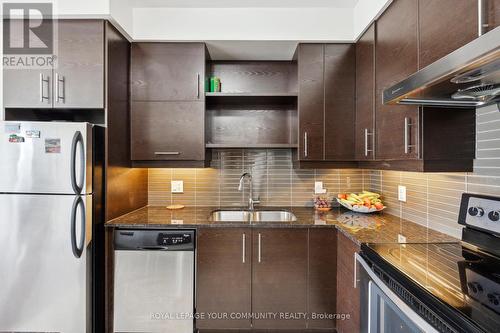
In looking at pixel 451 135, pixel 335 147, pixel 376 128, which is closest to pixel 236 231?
pixel 335 147

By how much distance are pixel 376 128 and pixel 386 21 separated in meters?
0.66

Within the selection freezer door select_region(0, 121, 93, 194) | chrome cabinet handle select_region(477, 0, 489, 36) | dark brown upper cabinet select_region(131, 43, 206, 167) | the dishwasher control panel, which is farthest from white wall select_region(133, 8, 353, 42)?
the dishwasher control panel

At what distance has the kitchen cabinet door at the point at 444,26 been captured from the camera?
3.58ft

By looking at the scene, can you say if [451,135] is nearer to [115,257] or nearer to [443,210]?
[443,210]

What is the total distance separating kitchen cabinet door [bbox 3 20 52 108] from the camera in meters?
1.92

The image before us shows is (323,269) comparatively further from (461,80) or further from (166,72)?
(166,72)

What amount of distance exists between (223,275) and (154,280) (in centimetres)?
46

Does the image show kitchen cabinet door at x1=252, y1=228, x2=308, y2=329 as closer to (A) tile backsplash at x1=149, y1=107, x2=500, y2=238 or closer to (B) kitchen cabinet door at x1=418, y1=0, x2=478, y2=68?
(A) tile backsplash at x1=149, y1=107, x2=500, y2=238

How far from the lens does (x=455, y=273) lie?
3.37 feet

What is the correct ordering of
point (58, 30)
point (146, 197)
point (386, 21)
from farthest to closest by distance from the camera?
1. point (146, 197)
2. point (58, 30)
3. point (386, 21)

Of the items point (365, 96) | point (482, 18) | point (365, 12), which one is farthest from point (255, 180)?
point (482, 18)

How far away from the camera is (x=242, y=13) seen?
2.18 m

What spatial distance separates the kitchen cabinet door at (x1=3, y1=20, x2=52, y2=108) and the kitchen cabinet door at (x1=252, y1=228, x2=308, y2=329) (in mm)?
1726

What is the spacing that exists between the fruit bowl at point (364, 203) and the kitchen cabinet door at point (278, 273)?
58cm
